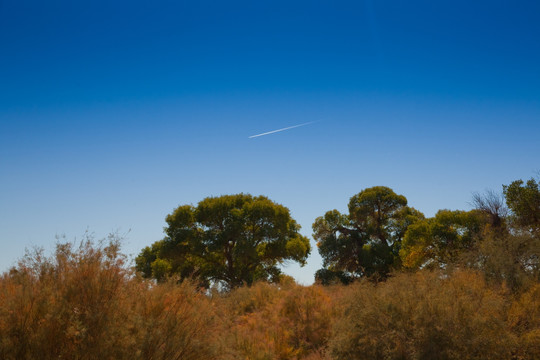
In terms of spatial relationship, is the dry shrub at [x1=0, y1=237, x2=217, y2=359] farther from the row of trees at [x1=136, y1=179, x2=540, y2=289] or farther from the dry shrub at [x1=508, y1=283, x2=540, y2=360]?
the row of trees at [x1=136, y1=179, x2=540, y2=289]

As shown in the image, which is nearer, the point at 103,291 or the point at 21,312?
the point at 21,312

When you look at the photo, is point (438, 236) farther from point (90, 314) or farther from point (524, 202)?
point (90, 314)

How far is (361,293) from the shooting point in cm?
1017

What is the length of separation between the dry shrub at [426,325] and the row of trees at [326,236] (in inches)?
660

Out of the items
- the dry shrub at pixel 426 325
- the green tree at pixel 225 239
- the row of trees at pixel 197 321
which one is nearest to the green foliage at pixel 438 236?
the green tree at pixel 225 239

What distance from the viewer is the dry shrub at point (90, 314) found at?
4871 millimetres

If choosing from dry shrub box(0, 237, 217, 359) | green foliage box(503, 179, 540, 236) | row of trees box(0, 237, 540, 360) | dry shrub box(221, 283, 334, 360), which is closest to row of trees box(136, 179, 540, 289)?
A: green foliage box(503, 179, 540, 236)

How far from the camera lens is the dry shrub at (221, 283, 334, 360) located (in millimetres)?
10227

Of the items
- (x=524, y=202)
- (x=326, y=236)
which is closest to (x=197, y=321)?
(x=524, y=202)

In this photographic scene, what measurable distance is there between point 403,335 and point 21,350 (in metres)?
7.16

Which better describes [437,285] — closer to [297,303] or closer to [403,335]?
[403,335]

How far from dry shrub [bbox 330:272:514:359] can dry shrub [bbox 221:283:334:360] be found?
204cm

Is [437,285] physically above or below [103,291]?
below

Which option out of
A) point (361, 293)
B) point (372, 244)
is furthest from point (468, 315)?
point (372, 244)
